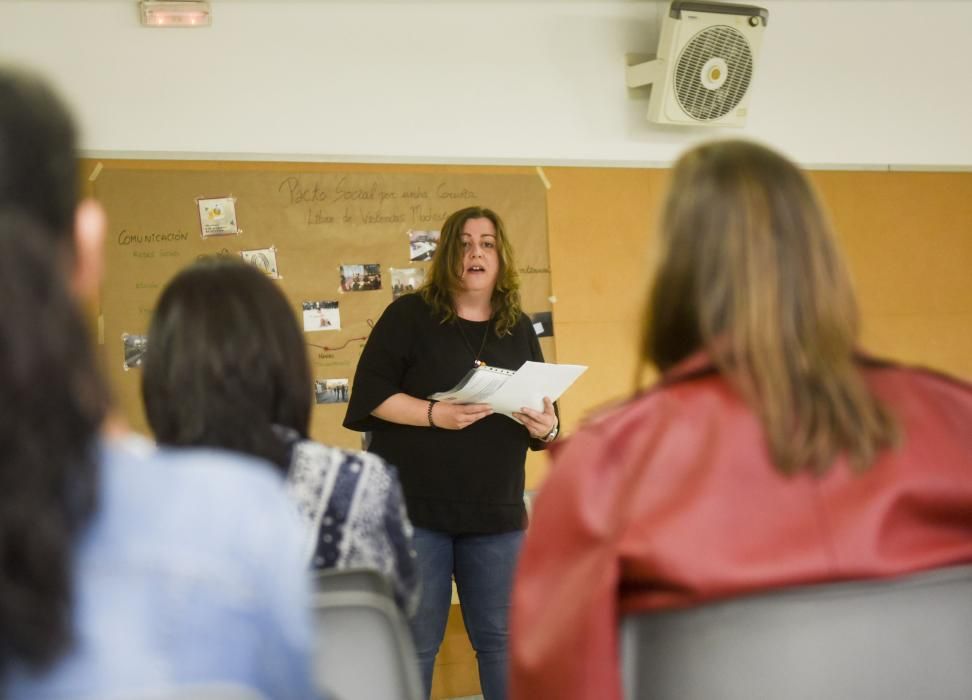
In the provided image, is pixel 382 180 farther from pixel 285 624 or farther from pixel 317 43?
pixel 285 624

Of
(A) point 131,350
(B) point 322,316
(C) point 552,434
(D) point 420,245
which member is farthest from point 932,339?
(A) point 131,350

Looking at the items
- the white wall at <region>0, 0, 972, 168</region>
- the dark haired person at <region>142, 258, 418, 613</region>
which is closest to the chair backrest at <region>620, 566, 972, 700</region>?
the dark haired person at <region>142, 258, 418, 613</region>

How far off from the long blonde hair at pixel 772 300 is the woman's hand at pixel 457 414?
132 centimetres

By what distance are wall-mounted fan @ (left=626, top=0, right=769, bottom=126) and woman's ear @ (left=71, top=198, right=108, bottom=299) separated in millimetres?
3421

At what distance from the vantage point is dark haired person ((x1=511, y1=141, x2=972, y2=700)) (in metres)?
1.06

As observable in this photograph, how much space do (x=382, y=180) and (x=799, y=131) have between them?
1869 millimetres

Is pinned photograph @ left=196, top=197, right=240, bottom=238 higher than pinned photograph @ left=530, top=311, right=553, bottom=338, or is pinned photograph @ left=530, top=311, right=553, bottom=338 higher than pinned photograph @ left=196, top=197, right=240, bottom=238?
pinned photograph @ left=196, top=197, right=240, bottom=238

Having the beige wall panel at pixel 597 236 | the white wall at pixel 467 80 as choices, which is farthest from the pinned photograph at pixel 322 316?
the beige wall panel at pixel 597 236

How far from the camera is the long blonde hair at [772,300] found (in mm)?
1085

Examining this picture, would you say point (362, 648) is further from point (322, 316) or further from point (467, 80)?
point (467, 80)

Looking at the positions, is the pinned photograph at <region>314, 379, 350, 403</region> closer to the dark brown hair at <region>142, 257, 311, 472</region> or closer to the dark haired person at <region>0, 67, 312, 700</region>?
the dark brown hair at <region>142, 257, 311, 472</region>

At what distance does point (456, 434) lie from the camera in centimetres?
259

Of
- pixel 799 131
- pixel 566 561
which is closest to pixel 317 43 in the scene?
pixel 799 131

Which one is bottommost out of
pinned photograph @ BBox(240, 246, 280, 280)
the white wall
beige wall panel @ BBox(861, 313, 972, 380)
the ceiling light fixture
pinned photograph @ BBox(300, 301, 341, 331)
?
beige wall panel @ BBox(861, 313, 972, 380)
